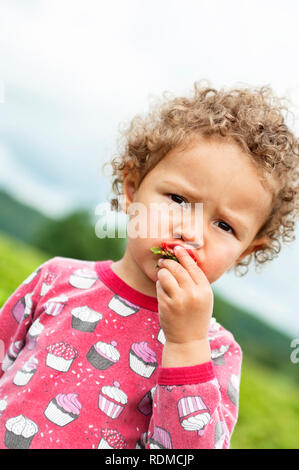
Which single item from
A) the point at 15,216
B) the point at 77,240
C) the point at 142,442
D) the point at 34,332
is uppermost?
the point at 34,332

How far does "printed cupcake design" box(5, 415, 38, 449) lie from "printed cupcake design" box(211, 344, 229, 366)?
798 mm

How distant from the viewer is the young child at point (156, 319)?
1875mm

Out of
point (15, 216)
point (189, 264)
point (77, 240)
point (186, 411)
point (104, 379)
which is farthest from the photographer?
point (15, 216)

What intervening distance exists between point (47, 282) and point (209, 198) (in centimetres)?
89

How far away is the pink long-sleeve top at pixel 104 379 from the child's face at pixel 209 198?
22 cm

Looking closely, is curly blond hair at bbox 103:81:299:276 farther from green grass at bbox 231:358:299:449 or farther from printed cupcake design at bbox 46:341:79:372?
green grass at bbox 231:358:299:449

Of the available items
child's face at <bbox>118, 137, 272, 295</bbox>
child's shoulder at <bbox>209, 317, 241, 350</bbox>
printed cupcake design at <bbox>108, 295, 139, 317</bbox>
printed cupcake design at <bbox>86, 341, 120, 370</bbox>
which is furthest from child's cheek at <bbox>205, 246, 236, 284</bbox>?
→ printed cupcake design at <bbox>86, 341, 120, 370</bbox>

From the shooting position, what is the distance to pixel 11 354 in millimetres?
2322

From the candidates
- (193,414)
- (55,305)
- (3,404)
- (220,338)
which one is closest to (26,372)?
(3,404)

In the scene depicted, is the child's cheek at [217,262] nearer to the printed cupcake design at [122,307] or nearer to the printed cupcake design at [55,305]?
the printed cupcake design at [122,307]

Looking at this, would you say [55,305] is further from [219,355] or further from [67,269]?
[219,355]

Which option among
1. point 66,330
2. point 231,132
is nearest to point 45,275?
point 66,330

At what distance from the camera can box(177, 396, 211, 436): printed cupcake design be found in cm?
181
